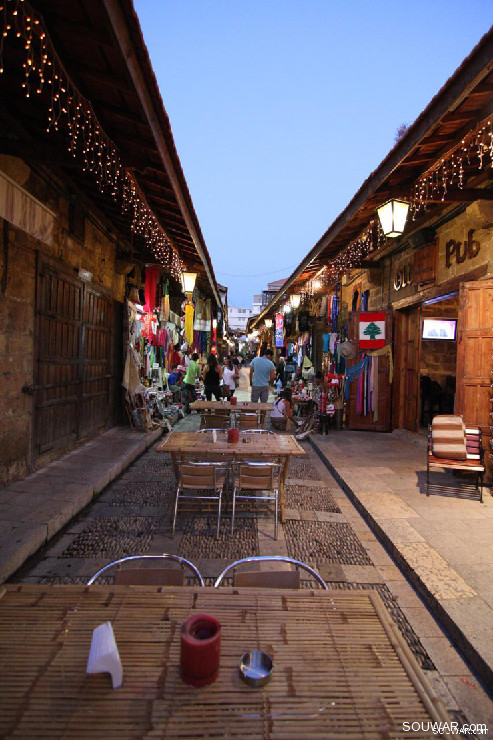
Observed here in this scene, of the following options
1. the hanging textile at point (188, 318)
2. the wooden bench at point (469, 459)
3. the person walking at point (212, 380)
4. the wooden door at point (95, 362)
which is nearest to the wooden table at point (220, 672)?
the wooden bench at point (469, 459)

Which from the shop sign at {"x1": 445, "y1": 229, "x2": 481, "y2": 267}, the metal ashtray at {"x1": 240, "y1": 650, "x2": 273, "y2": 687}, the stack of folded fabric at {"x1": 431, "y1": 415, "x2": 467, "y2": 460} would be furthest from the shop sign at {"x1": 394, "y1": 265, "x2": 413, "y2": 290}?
the metal ashtray at {"x1": 240, "y1": 650, "x2": 273, "y2": 687}

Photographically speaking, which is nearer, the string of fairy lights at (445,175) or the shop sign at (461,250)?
the string of fairy lights at (445,175)

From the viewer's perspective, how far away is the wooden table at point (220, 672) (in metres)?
1.32

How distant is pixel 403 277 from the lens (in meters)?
9.30

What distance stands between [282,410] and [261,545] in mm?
5431

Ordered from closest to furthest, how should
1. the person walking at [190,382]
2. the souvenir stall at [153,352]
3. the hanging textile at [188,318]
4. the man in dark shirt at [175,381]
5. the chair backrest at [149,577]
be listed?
1. the chair backrest at [149,577]
2. the souvenir stall at [153,352]
3. the person walking at [190,382]
4. the man in dark shirt at [175,381]
5. the hanging textile at [188,318]

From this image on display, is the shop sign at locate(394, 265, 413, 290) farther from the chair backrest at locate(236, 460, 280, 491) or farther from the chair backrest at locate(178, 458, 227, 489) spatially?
the chair backrest at locate(178, 458, 227, 489)

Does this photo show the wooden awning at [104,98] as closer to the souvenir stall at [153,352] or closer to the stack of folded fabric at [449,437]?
the souvenir stall at [153,352]

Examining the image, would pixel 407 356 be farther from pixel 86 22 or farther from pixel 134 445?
pixel 86 22

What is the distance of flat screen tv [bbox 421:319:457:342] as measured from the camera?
9094mm

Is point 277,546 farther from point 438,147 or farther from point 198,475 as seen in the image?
point 438,147

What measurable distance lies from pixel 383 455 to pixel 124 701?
7.18m

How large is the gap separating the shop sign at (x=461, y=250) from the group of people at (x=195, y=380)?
675 centimetres

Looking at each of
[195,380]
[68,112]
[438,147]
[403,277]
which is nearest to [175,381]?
[195,380]
